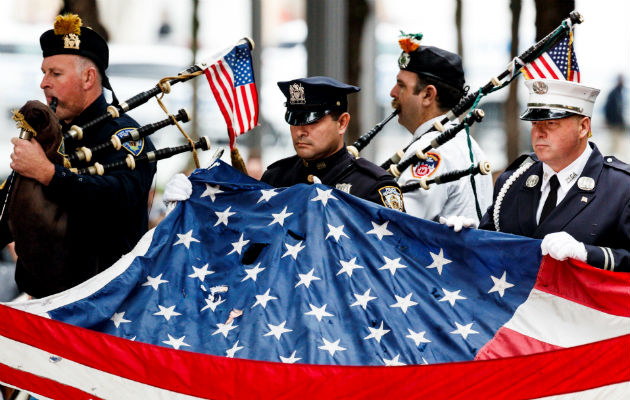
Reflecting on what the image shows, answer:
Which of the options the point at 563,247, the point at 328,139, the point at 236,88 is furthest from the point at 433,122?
the point at 563,247

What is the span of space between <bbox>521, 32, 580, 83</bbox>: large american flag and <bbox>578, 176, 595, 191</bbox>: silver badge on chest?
3.46 ft

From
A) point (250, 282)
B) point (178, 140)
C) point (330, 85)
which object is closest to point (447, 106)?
point (330, 85)

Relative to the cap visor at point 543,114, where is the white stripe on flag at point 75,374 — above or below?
below

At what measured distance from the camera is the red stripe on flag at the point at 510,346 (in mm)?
4895

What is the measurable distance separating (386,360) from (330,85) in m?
1.69

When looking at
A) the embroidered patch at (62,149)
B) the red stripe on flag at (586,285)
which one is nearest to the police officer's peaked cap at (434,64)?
the red stripe on flag at (586,285)

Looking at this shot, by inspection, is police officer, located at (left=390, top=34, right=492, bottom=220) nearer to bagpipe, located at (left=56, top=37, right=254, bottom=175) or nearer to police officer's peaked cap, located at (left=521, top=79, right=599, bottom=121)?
police officer's peaked cap, located at (left=521, top=79, right=599, bottom=121)

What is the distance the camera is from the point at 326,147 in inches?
230

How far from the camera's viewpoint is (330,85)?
5820 millimetres

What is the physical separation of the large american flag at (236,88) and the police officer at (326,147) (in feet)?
1.64

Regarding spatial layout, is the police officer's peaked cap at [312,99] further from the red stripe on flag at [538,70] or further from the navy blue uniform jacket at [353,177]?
the red stripe on flag at [538,70]

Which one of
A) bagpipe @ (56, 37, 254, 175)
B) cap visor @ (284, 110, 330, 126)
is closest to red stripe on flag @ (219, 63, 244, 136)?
bagpipe @ (56, 37, 254, 175)

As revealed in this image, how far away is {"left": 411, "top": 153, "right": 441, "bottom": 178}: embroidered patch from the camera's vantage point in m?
6.42

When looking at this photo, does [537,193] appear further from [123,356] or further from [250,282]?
[123,356]
